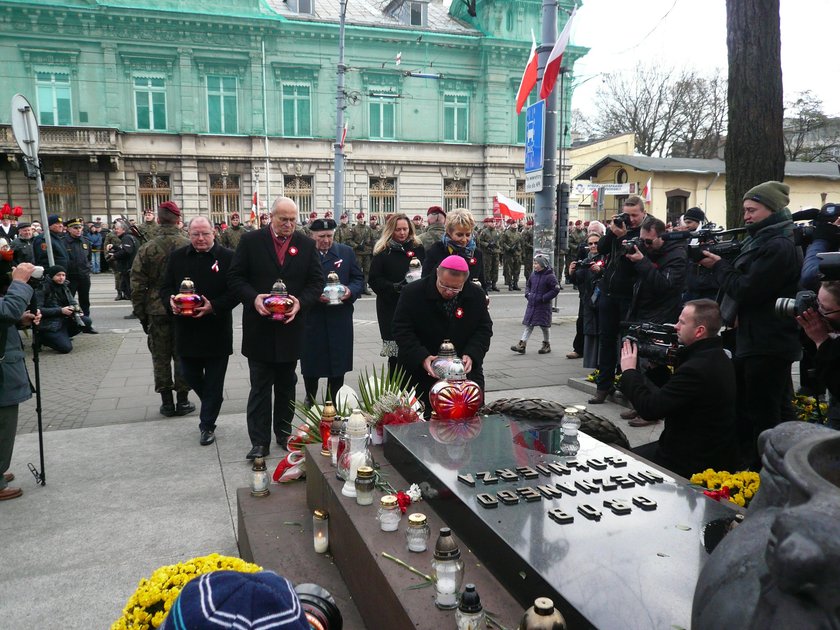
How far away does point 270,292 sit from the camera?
537 centimetres

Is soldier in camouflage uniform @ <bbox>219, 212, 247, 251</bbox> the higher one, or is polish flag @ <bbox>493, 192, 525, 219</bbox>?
polish flag @ <bbox>493, 192, 525, 219</bbox>

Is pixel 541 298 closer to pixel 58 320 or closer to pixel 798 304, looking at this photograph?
pixel 798 304

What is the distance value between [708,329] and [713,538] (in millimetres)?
1746

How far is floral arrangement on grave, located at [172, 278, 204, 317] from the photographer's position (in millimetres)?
5617

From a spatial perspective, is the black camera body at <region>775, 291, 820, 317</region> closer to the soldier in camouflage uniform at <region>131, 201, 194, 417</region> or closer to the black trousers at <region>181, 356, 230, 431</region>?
the black trousers at <region>181, 356, 230, 431</region>

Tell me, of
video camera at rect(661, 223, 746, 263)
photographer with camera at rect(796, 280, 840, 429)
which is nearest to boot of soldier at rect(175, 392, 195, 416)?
video camera at rect(661, 223, 746, 263)

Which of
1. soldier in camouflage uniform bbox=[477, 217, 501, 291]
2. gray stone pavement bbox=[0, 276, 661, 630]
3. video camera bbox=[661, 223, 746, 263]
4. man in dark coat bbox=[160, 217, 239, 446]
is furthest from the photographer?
soldier in camouflage uniform bbox=[477, 217, 501, 291]

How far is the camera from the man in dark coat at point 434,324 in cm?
471

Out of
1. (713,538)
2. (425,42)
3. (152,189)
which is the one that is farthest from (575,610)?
(425,42)

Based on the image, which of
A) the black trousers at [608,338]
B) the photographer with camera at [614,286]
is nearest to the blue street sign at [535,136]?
the photographer with camera at [614,286]

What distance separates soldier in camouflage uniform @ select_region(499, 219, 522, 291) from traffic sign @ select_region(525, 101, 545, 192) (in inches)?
362

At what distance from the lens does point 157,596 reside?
7.27 feet

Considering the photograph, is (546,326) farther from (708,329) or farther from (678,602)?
(678,602)

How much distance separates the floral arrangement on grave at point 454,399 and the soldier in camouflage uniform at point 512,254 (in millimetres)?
16716
